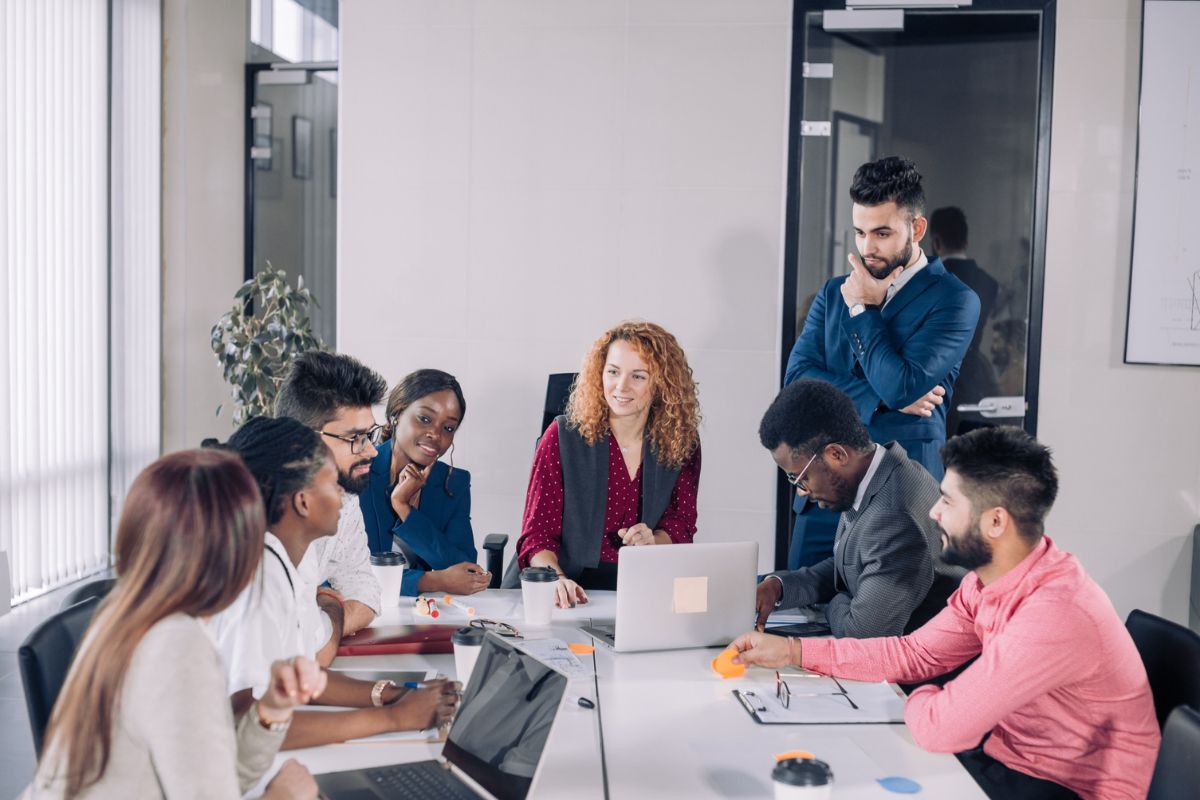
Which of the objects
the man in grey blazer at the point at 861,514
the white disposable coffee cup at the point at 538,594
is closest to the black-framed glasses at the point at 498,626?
the white disposable coffee cup at the point at 538,594

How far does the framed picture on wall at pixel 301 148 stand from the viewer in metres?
5.71

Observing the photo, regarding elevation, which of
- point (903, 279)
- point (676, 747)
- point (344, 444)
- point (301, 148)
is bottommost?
point (676, 747)

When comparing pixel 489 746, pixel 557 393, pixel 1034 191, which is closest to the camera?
pixel 489 746

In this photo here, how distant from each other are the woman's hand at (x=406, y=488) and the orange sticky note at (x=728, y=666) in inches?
48.8

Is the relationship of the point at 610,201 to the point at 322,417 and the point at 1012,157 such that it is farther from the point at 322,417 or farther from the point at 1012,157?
the point at 322,417

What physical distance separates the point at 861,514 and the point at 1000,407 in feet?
5.47

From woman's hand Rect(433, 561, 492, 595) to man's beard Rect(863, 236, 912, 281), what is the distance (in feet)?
4.83

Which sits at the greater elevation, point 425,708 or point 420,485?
point 420,485

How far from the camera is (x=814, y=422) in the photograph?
2.57m

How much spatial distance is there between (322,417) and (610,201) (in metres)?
1.90

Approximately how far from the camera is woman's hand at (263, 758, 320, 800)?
1.56 metres

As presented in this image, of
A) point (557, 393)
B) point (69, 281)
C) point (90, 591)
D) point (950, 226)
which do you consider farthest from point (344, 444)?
point (69, 281)

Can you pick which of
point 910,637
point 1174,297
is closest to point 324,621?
point 910,637

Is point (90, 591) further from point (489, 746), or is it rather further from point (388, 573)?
→ point (489, 746)
